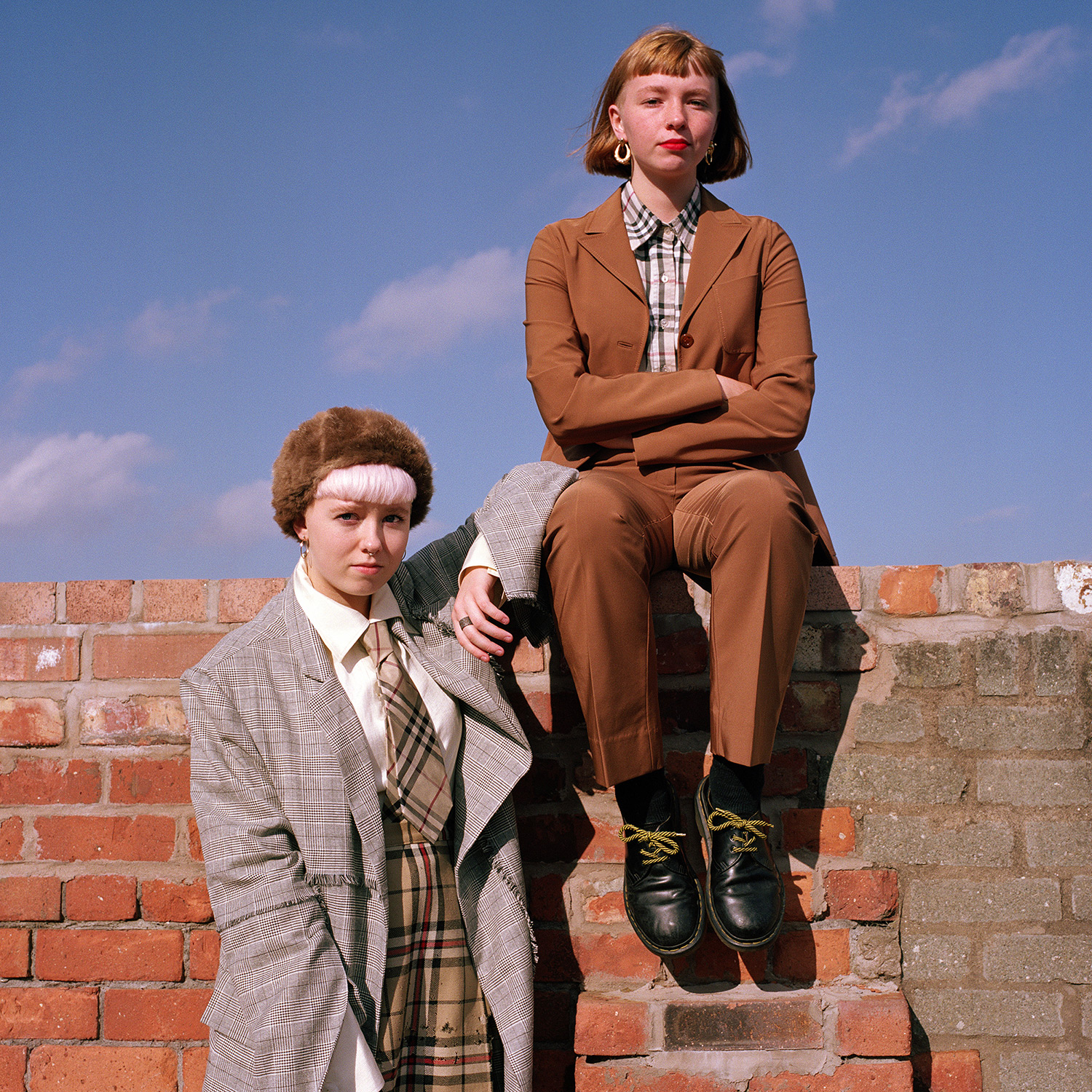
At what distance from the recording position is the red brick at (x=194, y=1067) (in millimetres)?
2262

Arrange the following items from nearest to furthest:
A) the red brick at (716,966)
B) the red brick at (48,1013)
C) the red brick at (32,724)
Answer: the red brick at (716,966) → the red brick at (48,1013) → the red brick at (32,724)

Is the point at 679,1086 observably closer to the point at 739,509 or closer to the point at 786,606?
the point at 786,606

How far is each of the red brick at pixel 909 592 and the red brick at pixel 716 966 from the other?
2.74 ft

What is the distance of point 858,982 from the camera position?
2.13 m

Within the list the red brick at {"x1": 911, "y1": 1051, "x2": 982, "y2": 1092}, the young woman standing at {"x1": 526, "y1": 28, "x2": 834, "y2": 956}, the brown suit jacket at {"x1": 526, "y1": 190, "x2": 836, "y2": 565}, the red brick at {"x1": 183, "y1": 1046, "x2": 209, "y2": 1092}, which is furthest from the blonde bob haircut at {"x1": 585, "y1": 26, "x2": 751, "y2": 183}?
the red brick at {"x1": 183, "y1": 1046, "x2": 209, "y2": 1092}

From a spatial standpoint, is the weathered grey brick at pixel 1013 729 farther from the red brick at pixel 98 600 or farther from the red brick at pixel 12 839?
the red brick at pixel 12 839

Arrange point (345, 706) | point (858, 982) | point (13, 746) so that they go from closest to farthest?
point (345, 706) < point (858, 982) < point (13, 746)

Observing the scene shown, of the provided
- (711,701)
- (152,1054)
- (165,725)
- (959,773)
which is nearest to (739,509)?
(711,701)

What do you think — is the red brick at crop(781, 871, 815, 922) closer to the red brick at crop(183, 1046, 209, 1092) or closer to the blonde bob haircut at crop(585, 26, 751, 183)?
the red brick at crop(183, 1046, 209, 1092)

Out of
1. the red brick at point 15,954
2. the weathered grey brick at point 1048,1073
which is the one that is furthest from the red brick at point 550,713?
the red brick at point 15,954

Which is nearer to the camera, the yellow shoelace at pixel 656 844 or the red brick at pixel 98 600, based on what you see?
the yellow shoelace at pixel 656 844

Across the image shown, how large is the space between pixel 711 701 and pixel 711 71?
1540 millimetres

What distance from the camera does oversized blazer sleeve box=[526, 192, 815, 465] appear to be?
7.25ft

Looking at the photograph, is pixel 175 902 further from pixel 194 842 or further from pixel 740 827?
pixel 740 827
